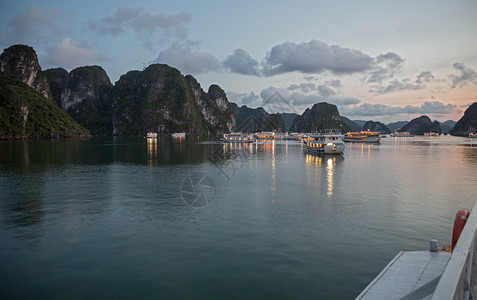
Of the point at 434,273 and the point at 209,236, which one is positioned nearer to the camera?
the point at 434,273

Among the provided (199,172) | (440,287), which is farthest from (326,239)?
(199,172)

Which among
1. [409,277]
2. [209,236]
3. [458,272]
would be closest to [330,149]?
[209,236]

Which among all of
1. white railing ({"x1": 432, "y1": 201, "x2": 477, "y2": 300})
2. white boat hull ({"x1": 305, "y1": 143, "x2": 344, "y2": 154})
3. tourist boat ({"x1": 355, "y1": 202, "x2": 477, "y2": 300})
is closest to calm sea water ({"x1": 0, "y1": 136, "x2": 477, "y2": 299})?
tourist boat ({"x1": 355, "y1": 202, "x2": 477, "y2": 300})

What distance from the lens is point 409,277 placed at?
1279 centimetres

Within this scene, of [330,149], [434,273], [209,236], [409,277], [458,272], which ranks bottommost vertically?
[209,236]

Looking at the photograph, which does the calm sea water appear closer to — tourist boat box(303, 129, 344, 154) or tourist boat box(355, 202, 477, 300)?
tourist boat box(355, 202, 477, 300)

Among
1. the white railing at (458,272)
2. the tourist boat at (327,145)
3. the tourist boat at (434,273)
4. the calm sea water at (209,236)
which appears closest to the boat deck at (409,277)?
the tourist boat at (434,273)

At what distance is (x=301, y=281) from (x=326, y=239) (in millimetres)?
6547

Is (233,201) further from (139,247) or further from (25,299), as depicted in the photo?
(25,299)

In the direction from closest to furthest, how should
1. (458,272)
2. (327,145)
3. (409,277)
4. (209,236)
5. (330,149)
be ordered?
1. (458,272)
2. (409,277)
3. (209,236)
4. (327,145)
5. (330,149)

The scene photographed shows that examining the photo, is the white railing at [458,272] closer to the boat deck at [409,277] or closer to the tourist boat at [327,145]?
the boat deck at [409,277]

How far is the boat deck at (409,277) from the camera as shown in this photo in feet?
34.9

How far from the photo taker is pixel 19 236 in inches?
848

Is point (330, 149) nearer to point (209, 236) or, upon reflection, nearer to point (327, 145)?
point (327, 145)
